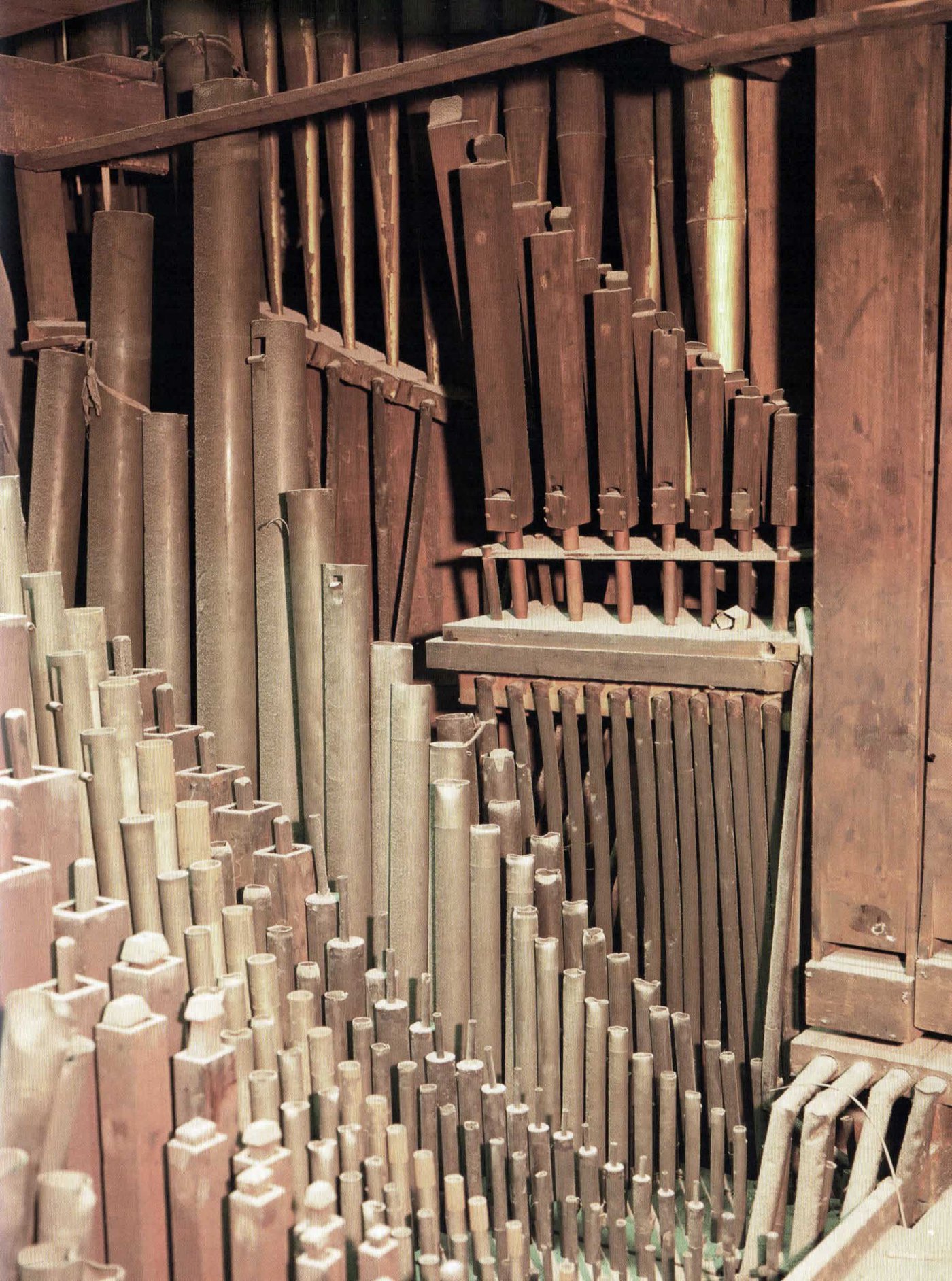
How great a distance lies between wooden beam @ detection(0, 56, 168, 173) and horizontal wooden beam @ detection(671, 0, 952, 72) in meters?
1.61

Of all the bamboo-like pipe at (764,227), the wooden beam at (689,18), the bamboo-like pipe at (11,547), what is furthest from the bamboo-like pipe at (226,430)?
the bamboo-like pipe at (764,227)

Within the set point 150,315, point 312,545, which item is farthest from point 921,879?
point 150,315

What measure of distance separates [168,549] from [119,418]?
0.43 m

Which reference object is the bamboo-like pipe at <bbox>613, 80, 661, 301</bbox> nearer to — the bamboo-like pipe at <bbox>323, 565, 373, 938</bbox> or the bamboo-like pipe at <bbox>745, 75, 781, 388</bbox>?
the bamboo-like pipe at <bbox>745, 75, 781, 388</bbox>

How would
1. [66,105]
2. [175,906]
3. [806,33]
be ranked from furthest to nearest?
[66,105] → [806,33] → [175,906]

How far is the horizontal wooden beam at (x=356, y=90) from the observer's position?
120 inches

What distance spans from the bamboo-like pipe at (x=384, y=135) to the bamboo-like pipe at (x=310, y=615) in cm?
80

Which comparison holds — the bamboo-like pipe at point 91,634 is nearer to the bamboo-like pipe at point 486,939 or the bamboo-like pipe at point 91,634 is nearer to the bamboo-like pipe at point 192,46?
the bamboo-like pipe at point 486,939

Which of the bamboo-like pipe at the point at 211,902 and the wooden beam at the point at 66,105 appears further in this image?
the wooden beam at the point at 66,105

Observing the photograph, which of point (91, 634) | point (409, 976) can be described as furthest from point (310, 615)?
point (409, 976)

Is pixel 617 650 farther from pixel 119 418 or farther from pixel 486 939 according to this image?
pixel 119 418

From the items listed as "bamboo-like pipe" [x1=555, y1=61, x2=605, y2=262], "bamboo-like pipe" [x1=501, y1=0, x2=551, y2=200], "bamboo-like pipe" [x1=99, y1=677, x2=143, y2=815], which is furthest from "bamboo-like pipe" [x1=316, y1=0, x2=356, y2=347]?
"bamboo-like pipe" [x1=99, y1=677, x2=143, y2=815]

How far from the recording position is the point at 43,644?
274cm

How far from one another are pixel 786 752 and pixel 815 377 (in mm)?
866
